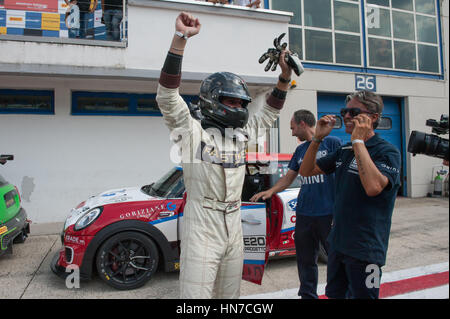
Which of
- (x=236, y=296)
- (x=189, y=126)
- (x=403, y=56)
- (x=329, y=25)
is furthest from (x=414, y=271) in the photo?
(x=403, y=56)

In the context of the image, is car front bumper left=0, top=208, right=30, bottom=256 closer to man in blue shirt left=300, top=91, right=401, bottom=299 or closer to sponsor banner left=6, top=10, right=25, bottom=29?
man in blue shirt left=300, top=91, right=401, bottom=299

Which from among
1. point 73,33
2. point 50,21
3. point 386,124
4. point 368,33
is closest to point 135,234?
point 73,33

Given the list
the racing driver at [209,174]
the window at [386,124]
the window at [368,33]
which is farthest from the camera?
the window at [386,124]

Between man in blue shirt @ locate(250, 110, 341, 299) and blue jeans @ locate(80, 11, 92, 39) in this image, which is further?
blue jeans @ locate(80, 11, 92, 39)

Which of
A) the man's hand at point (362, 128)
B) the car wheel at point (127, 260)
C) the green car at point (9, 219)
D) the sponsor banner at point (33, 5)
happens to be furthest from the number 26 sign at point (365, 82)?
the green car at point (9, 219)

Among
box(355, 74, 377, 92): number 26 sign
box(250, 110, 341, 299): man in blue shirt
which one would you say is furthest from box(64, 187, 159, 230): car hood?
box(355, 74, 377, 92): number 26 sign

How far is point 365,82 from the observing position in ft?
32.3

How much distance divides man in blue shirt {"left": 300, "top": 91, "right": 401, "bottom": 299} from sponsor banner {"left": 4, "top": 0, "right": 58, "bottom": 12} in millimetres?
7222

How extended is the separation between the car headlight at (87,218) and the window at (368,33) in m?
7.53

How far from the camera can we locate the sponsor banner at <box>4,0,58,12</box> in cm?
674

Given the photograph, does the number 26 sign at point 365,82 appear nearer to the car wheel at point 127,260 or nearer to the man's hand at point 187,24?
the car wheel at point 127,260

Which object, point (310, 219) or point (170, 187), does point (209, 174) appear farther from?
point (170, 187)

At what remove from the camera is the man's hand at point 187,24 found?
5.84 feet

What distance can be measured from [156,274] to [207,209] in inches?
99.8
